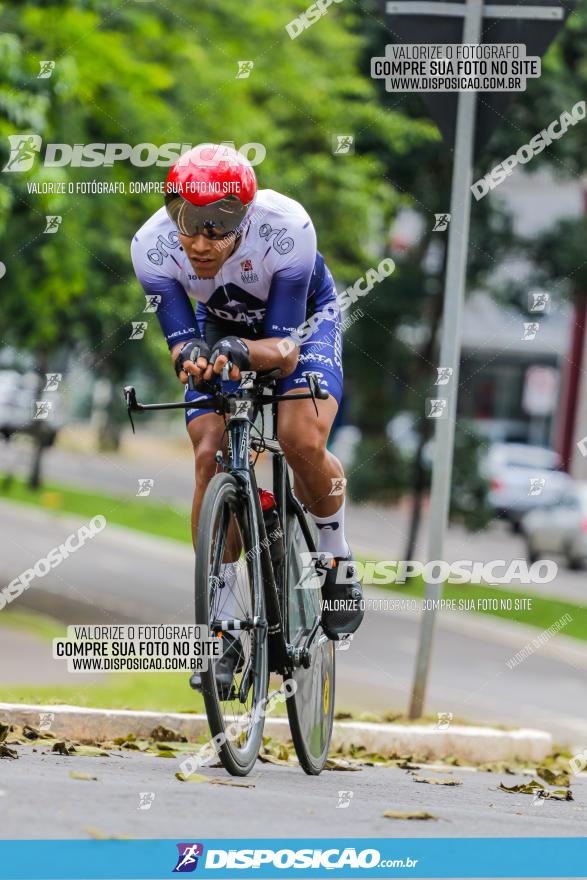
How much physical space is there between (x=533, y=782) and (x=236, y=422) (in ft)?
7.08

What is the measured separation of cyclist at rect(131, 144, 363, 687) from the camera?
516 cm

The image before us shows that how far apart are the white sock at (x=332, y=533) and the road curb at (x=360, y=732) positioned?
1233 mm

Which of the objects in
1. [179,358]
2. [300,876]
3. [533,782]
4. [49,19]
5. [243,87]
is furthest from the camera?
[243,87]

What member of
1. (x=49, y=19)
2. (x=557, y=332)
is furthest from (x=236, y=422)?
(x=557, y=332)

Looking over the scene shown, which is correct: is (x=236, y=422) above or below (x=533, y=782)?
above

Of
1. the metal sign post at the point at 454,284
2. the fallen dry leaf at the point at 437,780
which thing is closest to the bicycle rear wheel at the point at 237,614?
the fallen dry leaf at the point at 437,780

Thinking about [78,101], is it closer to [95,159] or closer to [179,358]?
[95,159]

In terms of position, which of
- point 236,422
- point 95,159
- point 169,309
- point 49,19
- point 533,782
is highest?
point 49,19

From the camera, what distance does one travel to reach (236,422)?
17.3 ft

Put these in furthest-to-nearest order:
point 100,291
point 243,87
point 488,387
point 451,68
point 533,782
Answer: point 488,387 → point 243,87 → point 100,291 → point 451,68 → point 533,782

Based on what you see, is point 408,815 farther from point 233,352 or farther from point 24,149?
point 24,149

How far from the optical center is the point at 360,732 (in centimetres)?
750

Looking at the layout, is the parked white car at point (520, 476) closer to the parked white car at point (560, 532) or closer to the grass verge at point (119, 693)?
the parked white car at point (560, 532)

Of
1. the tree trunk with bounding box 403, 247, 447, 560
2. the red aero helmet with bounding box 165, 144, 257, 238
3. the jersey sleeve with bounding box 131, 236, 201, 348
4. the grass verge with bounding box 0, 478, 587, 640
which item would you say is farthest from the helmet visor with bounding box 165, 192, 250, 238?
the tree trunk with bounding box 403, 247, 447, 560
